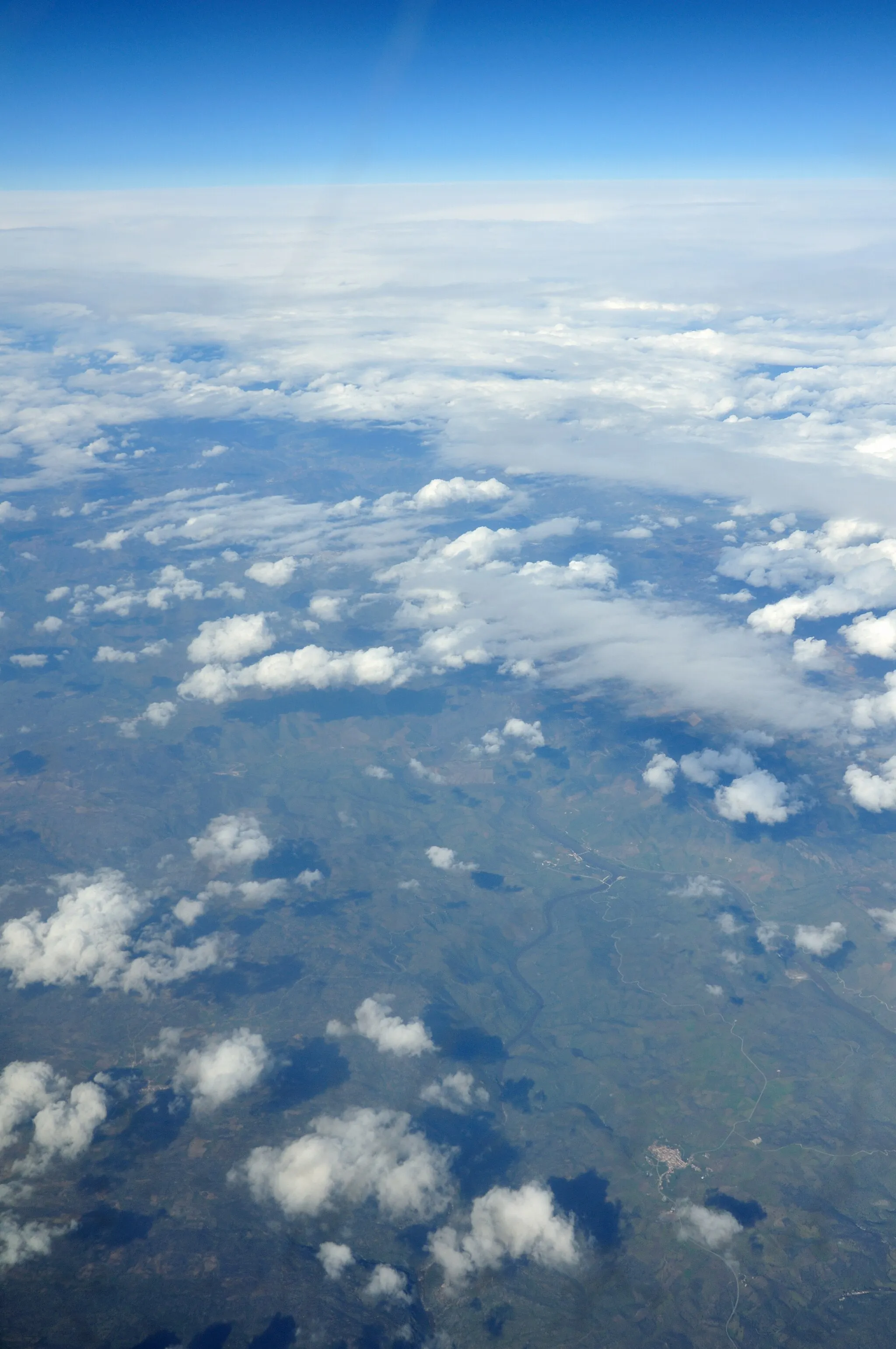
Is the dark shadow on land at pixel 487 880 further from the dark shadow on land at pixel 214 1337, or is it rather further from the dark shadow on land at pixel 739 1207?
the dark shadow on land at pixel 214 1337

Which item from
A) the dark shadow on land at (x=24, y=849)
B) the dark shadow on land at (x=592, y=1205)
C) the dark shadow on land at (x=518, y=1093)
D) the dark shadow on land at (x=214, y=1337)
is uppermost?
the dark shadow on land at (x=24, y=849)

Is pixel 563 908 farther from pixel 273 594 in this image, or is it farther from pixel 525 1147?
pixel 273 594

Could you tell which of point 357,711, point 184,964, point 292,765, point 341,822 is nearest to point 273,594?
point 357,711

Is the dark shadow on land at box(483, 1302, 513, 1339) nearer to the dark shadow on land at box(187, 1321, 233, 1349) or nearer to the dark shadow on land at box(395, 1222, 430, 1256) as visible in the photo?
the dark shadow on land at box(395, 1222, 430, 1256)

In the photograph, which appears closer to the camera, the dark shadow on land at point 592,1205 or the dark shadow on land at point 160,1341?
the dark shadow on land at point 160,1341

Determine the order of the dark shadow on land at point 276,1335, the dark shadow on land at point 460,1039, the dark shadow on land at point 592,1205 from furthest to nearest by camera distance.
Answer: the dark shadow on land at point 460,1039, the dark shadow on land at point 592,1205, the dark shadow on land at point 276,1335

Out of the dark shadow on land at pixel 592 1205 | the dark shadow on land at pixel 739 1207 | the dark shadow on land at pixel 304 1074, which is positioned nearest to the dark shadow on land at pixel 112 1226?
the dark shadow on land at pixel 304 1074

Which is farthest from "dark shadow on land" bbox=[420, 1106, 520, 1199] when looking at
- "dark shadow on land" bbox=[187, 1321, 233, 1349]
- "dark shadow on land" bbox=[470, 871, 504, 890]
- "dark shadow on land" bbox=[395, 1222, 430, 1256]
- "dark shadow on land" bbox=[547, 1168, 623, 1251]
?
"dark shadow on land" bbox=[470, 871, 504, 890]

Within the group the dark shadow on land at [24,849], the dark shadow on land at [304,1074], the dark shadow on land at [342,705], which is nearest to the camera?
the dark shadow on land at [304,1074]
